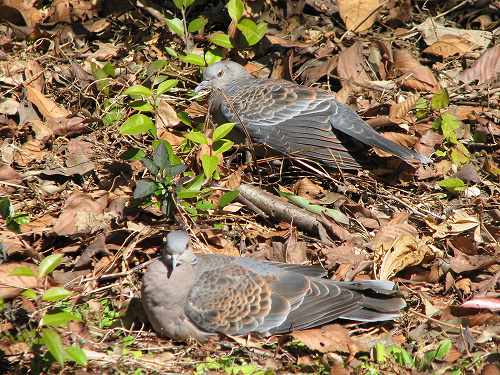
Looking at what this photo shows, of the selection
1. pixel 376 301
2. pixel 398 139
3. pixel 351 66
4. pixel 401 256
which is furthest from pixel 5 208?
pixel 351 66

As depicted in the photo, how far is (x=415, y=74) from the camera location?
6746mm

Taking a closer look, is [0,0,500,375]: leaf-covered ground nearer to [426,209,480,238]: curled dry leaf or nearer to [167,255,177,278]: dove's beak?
[426,209,480,238]: curled dry leaf

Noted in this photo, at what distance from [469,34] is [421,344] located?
3.86 meters

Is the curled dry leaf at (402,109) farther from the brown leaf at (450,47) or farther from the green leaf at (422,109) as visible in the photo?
the brown leaf at (450,47)

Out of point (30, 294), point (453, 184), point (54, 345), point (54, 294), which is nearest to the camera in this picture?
→ point (54, 345)

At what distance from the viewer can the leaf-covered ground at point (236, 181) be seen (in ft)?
14.0

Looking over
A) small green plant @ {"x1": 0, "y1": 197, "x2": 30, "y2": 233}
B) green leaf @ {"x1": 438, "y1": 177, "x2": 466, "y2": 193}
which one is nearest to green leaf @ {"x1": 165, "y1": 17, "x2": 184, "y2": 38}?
small green plant @ {"x1": 0, "y1": 197, "x2": 30, "y2": 233}

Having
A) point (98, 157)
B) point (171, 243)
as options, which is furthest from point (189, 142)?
point (171, 243)

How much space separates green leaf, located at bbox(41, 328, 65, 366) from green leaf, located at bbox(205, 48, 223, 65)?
3657mm

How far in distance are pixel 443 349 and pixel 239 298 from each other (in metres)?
1.19

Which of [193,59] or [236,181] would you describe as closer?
[236,181]

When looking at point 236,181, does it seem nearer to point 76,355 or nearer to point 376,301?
point 376,301

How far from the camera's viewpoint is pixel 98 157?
5.74m

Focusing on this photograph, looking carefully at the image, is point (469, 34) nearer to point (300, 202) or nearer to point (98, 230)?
point (300, 202)
